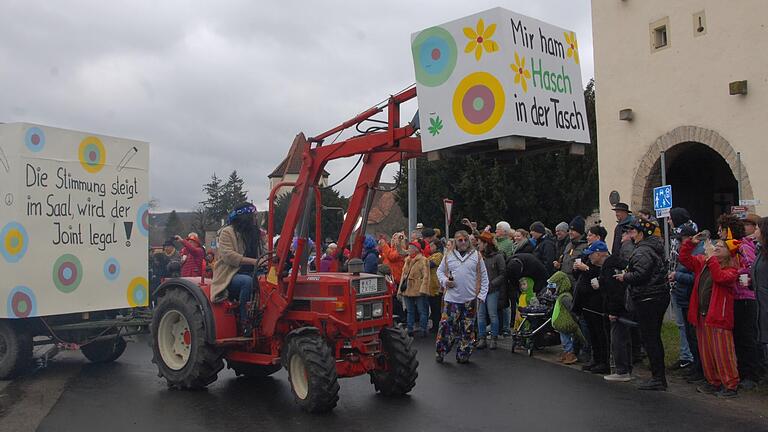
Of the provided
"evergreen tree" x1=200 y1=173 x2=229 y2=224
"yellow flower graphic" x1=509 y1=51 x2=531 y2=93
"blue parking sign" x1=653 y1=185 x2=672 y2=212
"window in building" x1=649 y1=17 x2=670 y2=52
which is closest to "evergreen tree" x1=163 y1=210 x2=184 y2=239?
"evergreen tree" x1=200 y1=173 x2=229 y2=224

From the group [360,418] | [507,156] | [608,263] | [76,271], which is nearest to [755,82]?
[608,263]

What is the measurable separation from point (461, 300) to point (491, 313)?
5.17 feet

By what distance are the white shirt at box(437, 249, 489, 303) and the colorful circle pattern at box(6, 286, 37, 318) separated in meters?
5.33

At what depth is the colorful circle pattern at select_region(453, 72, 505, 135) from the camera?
6321 mm

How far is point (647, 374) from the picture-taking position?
8945 millimetres

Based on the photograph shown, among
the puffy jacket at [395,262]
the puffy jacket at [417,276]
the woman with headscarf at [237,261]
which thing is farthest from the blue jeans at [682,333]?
the puffy jacket at [395,262]

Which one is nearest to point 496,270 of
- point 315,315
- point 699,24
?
point 315,315

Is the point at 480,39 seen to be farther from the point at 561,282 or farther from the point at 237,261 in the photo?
the point at 561,282

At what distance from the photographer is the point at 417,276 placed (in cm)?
1285

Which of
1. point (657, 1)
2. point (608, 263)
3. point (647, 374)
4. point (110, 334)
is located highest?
point (657, 1)

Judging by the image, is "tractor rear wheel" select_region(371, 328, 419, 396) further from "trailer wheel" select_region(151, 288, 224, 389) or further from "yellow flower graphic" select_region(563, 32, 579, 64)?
"yellow flower graphic" select_region(563, 32, 579, 64)

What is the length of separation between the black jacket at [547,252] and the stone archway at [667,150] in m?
6.63

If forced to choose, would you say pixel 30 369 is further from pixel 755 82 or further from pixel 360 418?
pixel 755 82

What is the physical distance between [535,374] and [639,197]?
11.2m
